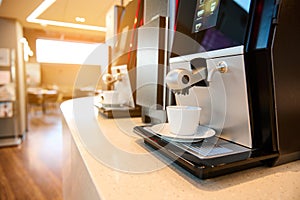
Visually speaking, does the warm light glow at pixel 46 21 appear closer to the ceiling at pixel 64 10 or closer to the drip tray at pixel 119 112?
the ceiling at pixel 64 10

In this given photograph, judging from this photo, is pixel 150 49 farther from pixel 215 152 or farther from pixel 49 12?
pixel 49 12

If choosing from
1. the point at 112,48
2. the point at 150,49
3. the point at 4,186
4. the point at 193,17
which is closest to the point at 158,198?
the point at 193,17

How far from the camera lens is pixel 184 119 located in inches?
19.2

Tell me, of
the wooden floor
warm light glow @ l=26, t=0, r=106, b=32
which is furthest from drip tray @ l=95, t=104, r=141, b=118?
warm light glow @ l=26, t=0, r=106, b=32

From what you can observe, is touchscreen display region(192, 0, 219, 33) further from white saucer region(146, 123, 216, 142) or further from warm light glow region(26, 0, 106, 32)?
warm light glow region(26, 0, 106, 32)

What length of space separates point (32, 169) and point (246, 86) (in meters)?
2.52

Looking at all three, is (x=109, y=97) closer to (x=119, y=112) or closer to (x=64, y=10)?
(x=119, y=112)

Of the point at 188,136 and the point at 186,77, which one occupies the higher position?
the point at 186,77

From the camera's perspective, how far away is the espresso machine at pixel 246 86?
44cm

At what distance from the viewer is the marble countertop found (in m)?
0.35

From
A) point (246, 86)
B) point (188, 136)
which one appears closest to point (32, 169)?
point (188, 136)

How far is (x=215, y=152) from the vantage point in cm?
44

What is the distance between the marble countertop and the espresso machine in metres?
0.02

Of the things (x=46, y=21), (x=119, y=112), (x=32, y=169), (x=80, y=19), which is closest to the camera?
(x=119, y=112)
